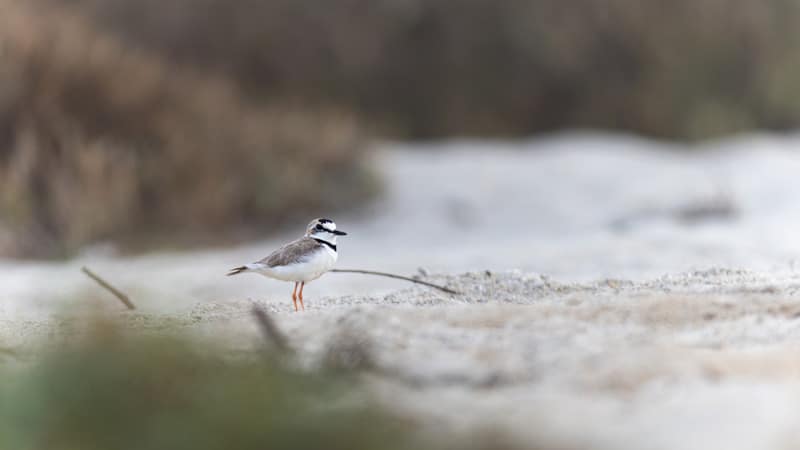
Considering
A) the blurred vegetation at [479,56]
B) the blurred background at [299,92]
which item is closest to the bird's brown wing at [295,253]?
the blurred background at [299,92]

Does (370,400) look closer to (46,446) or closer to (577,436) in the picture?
(577,436)

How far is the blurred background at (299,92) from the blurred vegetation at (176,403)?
3.96 metres

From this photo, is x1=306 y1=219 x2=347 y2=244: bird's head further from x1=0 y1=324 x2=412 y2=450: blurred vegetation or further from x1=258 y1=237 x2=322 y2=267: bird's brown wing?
x1=0 y1=324 x2=412 y2=450: blurred vegetation

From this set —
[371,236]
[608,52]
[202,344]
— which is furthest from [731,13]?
[202,344]

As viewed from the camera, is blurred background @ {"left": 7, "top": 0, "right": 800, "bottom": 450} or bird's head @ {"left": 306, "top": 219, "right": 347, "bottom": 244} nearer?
blurred background @ {"left": 7, "top": 0, "right": 800, "bottom": 450}

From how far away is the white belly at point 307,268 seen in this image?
175cm

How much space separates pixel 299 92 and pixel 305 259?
7.85 m

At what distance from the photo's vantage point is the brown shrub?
5574 millimetres

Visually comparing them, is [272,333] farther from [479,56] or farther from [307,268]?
[479,56]

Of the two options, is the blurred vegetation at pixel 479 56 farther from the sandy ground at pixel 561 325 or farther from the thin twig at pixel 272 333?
the thin twig at pixel 272 333

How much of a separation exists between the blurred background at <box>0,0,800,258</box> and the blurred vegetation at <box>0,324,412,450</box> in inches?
156

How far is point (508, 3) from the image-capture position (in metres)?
9.84

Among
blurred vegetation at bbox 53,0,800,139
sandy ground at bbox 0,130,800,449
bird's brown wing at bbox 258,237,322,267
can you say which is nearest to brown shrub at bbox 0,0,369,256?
sandy ground at bbox 0,130,800,449

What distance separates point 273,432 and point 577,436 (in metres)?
0.35
